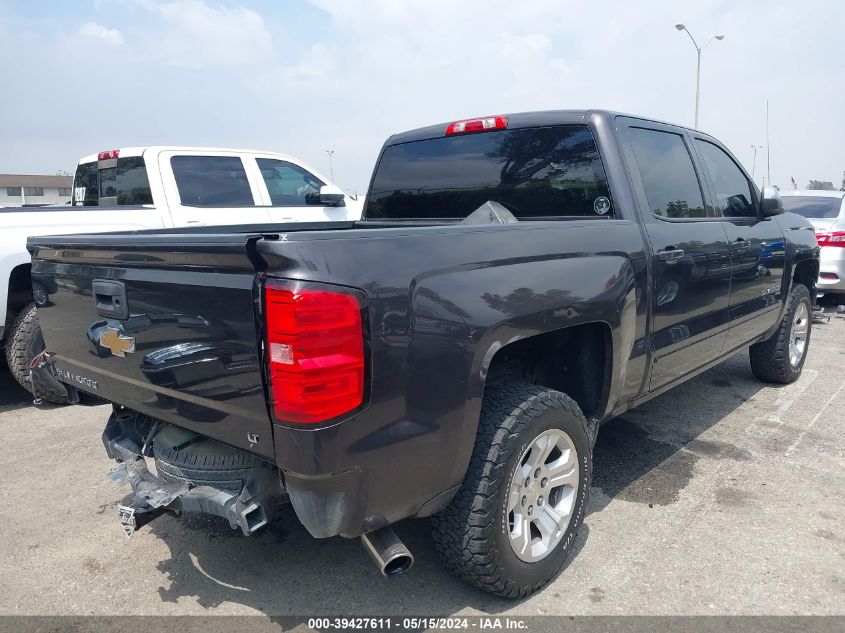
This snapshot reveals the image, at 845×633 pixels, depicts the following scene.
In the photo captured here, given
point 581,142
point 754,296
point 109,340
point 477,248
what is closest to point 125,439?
point 109,340

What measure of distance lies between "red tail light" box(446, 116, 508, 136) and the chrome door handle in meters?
1.09

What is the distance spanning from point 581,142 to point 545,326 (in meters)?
1.26

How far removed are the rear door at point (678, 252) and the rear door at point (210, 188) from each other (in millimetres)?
4060

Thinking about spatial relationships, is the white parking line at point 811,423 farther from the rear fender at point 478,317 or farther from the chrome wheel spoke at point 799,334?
the rear fender at point 478,317

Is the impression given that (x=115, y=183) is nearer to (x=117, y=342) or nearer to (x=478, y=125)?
(x=478, y=125)

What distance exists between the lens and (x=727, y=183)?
14.0 ft

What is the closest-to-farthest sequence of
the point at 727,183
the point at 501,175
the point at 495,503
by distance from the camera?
the point at 495,503, the point at 501,175, the point at 727,183

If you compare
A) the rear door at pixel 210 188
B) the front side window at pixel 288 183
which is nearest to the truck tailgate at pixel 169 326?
the rear door at pixel 210 188

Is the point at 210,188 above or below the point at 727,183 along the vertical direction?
above

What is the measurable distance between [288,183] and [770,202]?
4934 millimetres

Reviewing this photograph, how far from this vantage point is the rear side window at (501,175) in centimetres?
327

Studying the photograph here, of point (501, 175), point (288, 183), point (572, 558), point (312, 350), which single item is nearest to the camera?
point (312, 350)

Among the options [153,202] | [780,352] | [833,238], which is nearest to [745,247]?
[780,352]

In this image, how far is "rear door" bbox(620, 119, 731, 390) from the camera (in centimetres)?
323
